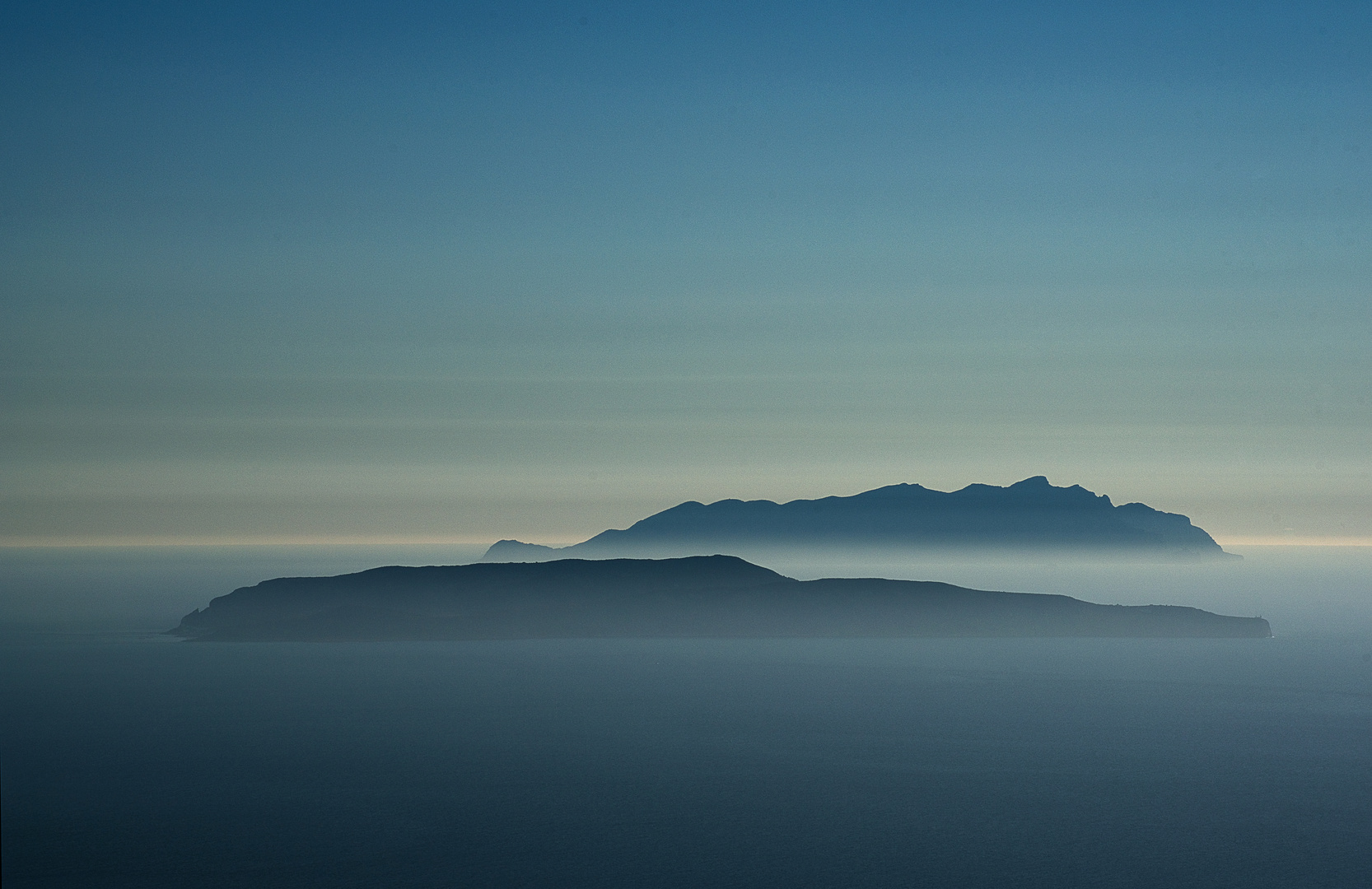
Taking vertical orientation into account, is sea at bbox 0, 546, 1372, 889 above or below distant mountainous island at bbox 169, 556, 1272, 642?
below

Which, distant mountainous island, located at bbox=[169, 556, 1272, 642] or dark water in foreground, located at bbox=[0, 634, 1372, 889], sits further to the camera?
distant mountainous island, located at bbox=[169, 556, 1272, 642]

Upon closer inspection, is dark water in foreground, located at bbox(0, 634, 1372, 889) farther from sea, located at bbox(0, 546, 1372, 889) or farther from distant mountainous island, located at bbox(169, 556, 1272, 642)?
distant mountainous island, located at bbox(169, 556, 1272, 642)

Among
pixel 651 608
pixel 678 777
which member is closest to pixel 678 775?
pixel 678 777

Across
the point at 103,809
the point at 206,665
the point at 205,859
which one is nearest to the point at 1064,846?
the point at 205,859

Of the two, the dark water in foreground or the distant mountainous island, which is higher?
the distant mountainous island

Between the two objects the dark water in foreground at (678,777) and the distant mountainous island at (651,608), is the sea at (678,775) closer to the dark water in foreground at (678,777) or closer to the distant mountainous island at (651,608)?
the dark water in foreground at (678,777)

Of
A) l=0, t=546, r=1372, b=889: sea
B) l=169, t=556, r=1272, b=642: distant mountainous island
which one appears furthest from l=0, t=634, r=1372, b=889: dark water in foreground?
l=169, t=556, r=1272, b=642: distant mountainous island

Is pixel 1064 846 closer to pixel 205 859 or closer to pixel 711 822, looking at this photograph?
pixel 711 822
